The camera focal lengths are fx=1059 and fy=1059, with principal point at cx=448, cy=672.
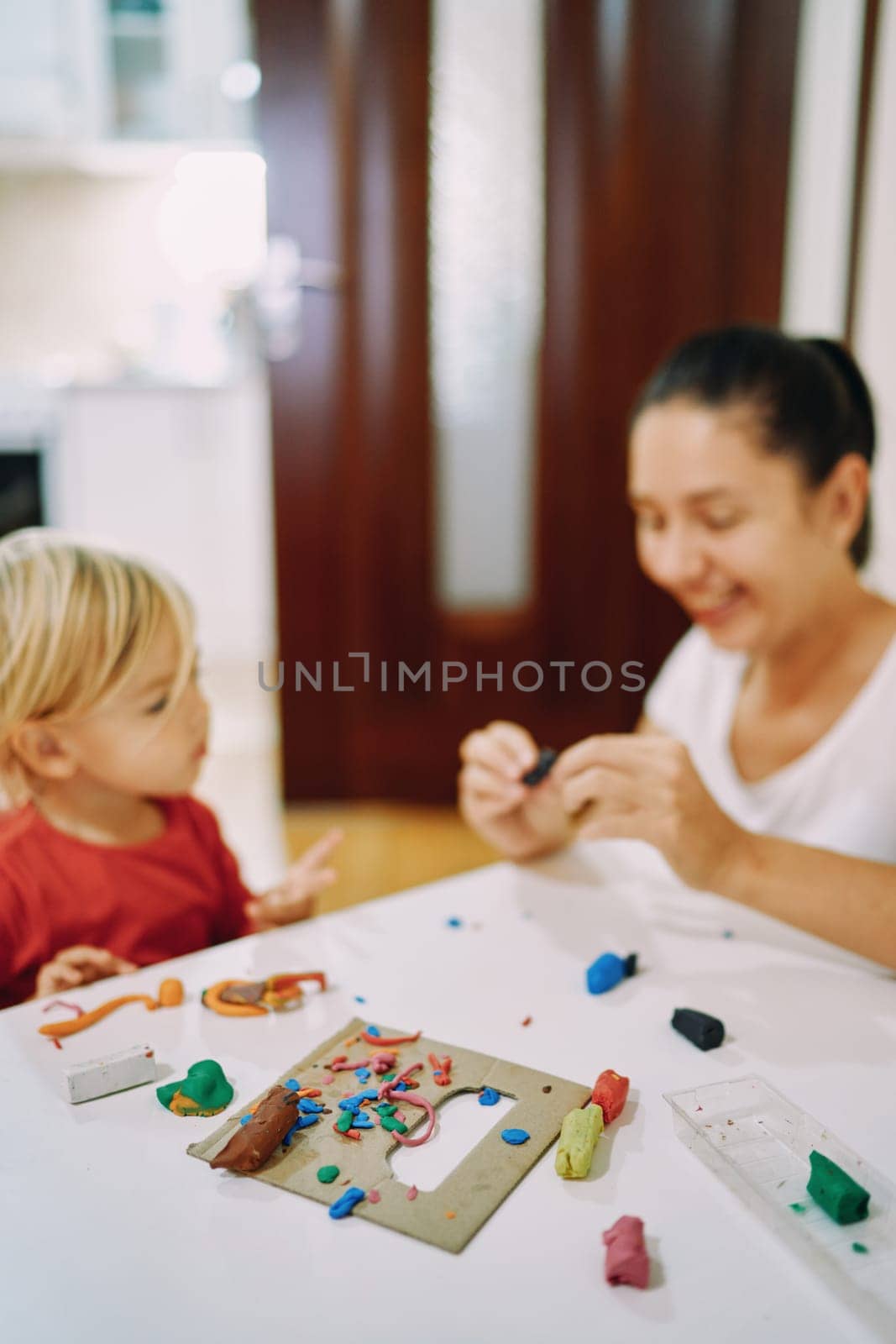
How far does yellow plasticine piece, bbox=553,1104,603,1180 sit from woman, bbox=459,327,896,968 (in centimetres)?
30

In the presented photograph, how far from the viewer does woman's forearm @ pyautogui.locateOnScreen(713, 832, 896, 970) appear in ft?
2.45


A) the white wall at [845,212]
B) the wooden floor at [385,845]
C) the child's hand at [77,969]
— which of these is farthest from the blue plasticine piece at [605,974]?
the wooden floor at [385,845]

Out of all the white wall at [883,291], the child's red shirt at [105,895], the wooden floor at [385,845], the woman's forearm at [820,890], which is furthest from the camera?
the wooden floor at [385,845]

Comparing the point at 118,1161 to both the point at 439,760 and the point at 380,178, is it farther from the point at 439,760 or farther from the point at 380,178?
the point at 380,178

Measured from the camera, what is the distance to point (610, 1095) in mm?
549

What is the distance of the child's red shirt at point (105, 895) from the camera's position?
90 cm

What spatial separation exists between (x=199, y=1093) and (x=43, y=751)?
18.8 inches

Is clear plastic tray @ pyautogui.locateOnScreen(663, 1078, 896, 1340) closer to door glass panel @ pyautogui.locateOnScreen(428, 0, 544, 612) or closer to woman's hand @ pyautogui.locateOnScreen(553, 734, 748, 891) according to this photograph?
woman's hand @ pyautogui.locateOnScreen(553, 734, 748, 891)

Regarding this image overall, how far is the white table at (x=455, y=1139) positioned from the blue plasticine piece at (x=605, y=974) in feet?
0.03

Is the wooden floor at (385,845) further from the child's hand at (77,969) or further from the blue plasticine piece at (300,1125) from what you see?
the blue plasticine piece at (300,1125)

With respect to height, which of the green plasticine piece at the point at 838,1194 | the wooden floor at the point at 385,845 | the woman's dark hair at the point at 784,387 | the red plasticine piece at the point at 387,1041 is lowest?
the wooden floor at the point at 385,845

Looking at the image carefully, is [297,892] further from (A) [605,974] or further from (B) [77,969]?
(A) [605,974]

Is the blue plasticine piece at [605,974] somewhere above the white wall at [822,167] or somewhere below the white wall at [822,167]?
below

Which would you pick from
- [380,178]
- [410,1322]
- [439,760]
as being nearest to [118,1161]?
[410,1322]
